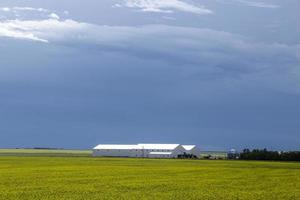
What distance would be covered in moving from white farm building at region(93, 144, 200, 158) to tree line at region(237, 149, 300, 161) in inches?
773

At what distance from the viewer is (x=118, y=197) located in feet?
113

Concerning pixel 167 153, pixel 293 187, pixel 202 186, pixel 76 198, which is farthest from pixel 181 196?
pixel 167 153

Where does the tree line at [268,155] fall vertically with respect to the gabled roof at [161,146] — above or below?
below

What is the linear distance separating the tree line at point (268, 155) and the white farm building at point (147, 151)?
1963 centimetres

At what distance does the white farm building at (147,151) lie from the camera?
171 metres

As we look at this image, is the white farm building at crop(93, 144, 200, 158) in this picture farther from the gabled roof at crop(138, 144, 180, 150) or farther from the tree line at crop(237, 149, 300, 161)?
the tree line at crop(237, 149, 300, 161)

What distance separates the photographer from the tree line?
145 metres

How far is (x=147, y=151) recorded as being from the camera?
580 feet

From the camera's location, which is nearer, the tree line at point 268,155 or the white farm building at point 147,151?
the tree line at point 268,155

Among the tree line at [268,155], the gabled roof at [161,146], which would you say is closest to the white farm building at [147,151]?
the gabled roof at [161,146]

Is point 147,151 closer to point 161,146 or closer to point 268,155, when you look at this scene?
point 161,146

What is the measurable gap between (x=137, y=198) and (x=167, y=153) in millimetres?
136786

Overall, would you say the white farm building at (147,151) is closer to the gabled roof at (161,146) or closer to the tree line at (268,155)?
the gabled roof at (161,146)

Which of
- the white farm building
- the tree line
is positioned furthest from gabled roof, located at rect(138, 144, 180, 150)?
the tree line
